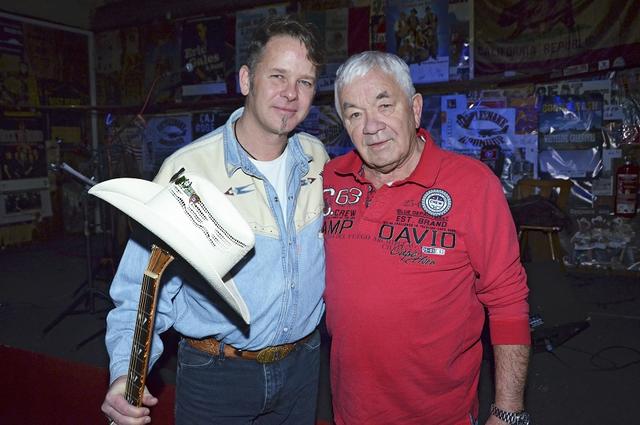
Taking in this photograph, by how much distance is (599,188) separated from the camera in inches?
262

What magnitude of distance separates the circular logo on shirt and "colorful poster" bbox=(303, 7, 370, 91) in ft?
21.7

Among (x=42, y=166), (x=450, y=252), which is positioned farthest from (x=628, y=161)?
(x=42, y=166)

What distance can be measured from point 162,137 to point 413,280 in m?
9.30

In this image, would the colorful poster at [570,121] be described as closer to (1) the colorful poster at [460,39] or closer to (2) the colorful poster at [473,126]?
(2) the colorful poster at [473,126]

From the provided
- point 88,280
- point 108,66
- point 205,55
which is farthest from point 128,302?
point 108,66

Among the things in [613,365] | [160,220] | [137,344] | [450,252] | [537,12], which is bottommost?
[613,365]

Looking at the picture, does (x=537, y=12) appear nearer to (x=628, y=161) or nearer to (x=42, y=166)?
(x=628, y=161)

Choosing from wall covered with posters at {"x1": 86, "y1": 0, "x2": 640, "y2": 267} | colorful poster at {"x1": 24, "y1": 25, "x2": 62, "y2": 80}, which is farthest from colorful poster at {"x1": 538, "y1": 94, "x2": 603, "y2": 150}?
colorful poster at {"x1": 24, "y1": 25, "x2": 62, "y2": 80}

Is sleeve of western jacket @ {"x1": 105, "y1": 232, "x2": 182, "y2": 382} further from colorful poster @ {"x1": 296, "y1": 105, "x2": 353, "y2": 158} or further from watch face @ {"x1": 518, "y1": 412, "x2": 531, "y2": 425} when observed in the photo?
colorful poster @ {"x1": 296, "y1": 105, "x2": 353, "y2": 158}

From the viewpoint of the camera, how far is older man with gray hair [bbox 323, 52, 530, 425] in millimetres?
1671

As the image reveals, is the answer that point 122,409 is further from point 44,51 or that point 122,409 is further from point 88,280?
point 44,51

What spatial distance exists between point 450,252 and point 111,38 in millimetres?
10856

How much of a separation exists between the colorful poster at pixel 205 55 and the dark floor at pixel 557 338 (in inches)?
169

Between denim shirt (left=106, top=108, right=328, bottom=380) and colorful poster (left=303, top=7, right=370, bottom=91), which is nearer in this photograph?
denim shirt (left=106, top=108, right=328, bottom=380)
